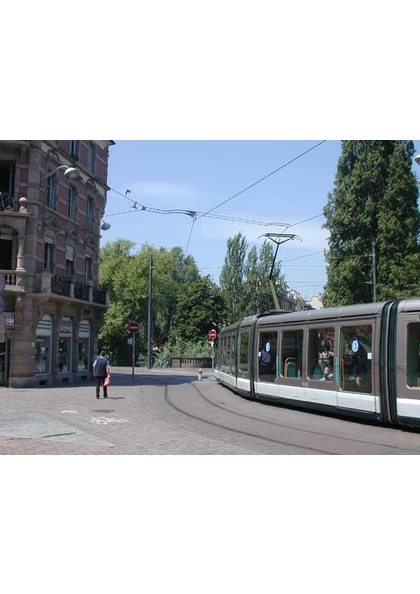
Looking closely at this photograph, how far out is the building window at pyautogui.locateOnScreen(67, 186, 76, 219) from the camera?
30922 mm

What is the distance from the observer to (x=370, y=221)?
39.1m

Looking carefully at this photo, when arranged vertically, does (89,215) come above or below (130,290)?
above

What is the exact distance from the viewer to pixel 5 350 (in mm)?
26078

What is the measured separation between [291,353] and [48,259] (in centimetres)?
1613

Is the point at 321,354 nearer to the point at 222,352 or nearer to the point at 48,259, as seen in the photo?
the point at 222,352

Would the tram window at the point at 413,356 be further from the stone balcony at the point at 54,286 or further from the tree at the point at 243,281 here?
the tree at the point at 243,281

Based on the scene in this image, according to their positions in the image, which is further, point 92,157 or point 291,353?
point 92,157

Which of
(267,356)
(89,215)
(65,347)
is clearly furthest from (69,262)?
(267,356)

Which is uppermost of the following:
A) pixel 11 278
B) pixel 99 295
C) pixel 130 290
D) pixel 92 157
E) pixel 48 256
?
pixel 92 157

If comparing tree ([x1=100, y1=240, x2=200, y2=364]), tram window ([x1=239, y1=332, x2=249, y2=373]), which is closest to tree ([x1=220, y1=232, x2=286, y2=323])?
tree ([x1=100, y1=240, x2=200, y2=364])
